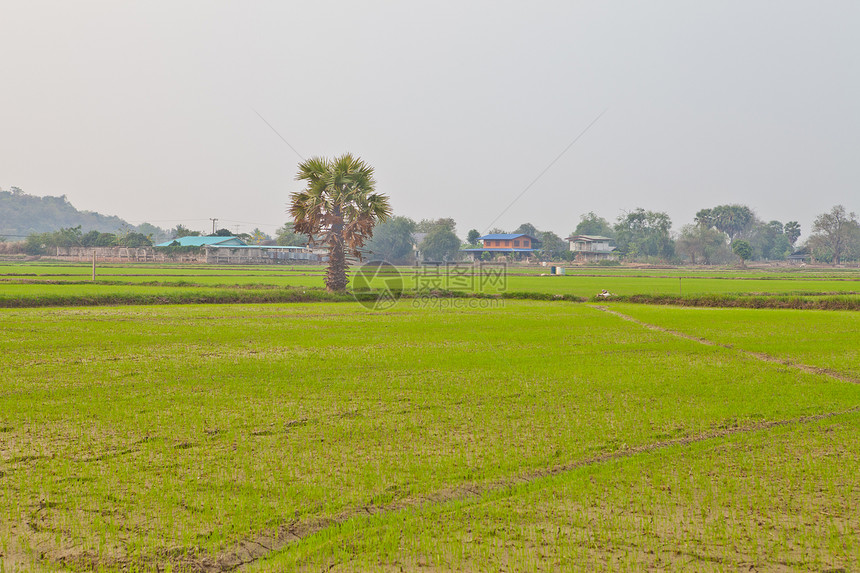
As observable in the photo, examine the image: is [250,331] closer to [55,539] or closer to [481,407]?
[481,407]

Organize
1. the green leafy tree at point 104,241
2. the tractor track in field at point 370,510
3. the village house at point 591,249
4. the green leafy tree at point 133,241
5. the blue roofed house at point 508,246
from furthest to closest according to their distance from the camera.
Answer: the village house at point 591,249 → the blue roofed house at point 508,246 → the green leafy tree at point 133,241 → the green leafy tree at point 104,241 → the tractor track in field at point 370,510

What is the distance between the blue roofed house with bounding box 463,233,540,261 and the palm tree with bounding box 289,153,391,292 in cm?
7570

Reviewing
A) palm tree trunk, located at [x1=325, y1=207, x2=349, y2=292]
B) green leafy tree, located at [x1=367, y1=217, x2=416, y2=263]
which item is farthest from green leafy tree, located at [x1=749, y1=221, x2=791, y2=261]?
palm tree trunk, located at [x1=325, y1=207, x2=349, y2=292]

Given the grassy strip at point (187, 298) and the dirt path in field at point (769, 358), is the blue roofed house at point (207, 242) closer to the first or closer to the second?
the grassy strip at point (187, 298)

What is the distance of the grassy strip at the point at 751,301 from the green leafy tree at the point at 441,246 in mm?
83521

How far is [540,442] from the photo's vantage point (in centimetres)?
798

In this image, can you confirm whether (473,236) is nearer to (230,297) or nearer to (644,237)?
(644,237)

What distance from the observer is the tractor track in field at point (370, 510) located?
5.00 meters

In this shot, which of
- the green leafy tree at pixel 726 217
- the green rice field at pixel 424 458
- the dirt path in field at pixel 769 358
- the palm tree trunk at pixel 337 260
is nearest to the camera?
the green rice field at pixel 424 458

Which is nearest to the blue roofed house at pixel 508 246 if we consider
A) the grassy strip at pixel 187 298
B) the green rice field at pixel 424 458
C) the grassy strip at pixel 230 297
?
the grassy strip at pixel 230 297

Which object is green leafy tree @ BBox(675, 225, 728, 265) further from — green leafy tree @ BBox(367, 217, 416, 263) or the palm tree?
the palm tree

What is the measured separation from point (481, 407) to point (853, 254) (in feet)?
453

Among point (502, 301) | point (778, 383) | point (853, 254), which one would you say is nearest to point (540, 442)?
point (778, 383)

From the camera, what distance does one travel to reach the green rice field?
17.2 feet
